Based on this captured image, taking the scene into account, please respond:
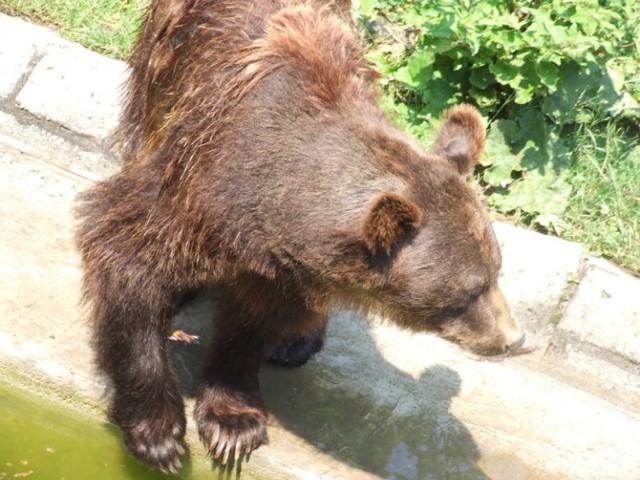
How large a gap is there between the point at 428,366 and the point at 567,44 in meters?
2.18

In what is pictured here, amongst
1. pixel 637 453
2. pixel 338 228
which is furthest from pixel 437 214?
pixel 637 453

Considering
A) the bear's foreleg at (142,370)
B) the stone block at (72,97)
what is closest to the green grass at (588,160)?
the stone block at (72,97)

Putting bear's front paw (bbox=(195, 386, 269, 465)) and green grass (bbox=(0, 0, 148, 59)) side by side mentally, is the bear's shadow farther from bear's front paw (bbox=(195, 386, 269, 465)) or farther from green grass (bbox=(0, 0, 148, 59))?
green grass (bbox=(0, 0, 148, 59))

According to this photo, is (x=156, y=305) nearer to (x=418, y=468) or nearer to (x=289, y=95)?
(x=289, y=95)

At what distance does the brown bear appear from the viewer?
4.59 m

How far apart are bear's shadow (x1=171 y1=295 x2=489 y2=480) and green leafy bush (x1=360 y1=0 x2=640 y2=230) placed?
1.65 meters

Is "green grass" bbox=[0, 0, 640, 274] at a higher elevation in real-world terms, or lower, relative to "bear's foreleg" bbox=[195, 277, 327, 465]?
higher

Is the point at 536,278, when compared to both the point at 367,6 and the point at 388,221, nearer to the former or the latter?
the point at 367,6

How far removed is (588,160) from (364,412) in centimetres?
252

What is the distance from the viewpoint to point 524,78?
22.7 ft

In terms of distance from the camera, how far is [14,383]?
5.44 metres

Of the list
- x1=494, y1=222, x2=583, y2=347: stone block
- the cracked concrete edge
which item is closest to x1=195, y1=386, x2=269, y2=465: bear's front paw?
x1=494, y1=222, x2=583, y2=347: stone block

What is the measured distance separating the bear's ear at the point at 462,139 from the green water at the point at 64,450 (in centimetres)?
187

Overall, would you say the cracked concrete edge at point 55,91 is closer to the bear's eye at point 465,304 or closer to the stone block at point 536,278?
the stone block at point 536,278
